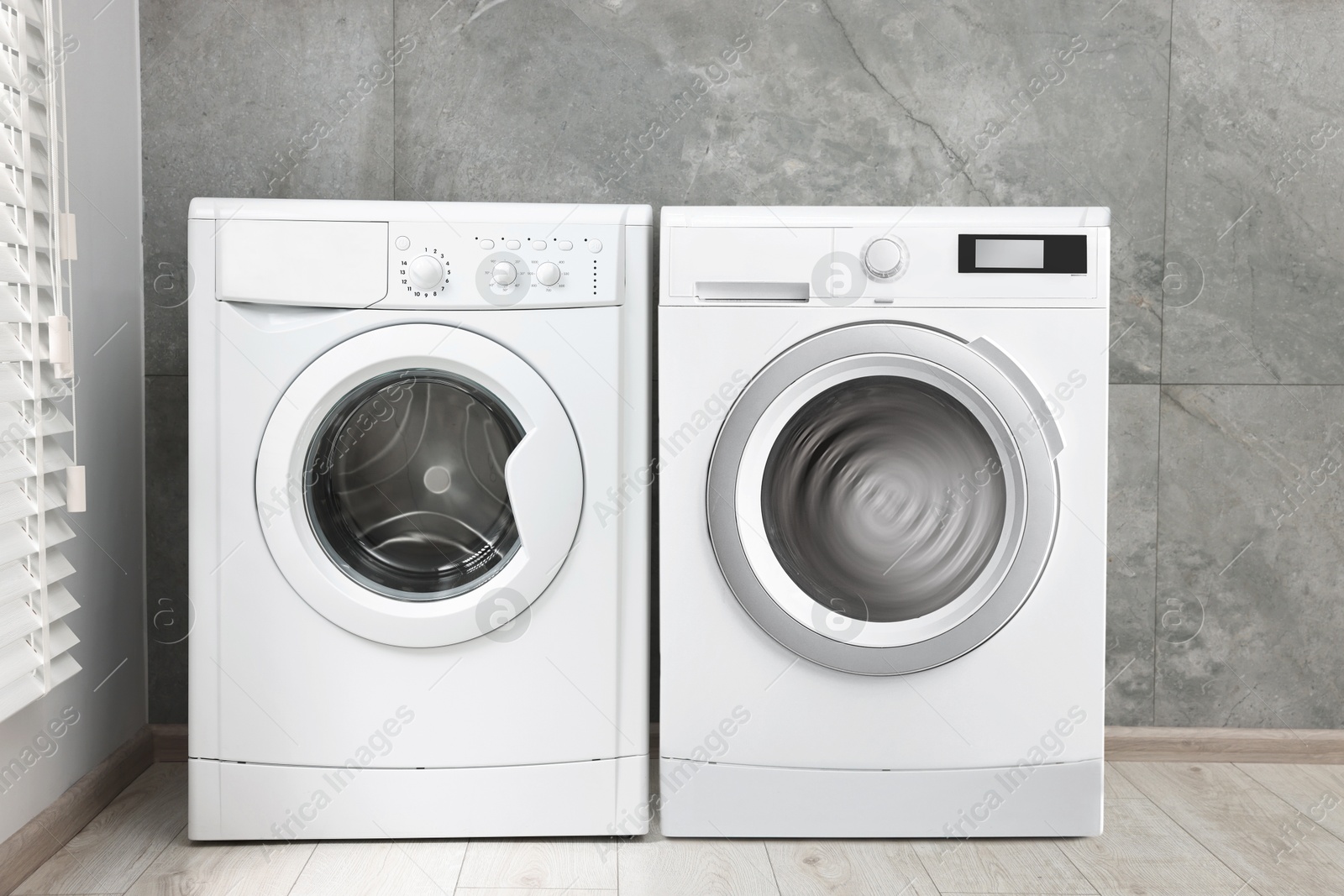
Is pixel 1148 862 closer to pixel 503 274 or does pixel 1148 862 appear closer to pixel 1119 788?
pixel 1119 788

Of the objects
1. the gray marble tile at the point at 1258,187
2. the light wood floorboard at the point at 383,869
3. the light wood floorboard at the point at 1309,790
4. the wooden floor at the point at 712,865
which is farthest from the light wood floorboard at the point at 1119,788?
the light wood floorboard at the point at 383,869

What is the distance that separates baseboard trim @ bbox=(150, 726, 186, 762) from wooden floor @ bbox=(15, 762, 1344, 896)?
248 millimetres

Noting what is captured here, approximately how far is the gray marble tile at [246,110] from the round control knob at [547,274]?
664mm

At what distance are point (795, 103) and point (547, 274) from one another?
0.78 m

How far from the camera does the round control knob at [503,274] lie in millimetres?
1355

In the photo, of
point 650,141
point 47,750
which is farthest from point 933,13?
point 47,750

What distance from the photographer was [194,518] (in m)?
1.37

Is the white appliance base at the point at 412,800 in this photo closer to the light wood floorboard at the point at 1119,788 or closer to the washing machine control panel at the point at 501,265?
the washing machine control panel at the point at 501,265

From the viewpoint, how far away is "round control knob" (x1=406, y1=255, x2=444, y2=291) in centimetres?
134

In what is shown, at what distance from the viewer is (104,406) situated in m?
1.60

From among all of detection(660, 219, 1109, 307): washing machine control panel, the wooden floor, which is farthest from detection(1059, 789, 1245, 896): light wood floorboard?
detection(660, 219, 1109, 307): washing machine control panel

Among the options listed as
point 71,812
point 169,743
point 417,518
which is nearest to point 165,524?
point 169,743

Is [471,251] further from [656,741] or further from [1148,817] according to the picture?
[1148,817]

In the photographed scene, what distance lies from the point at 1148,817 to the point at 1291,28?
1.55 m
